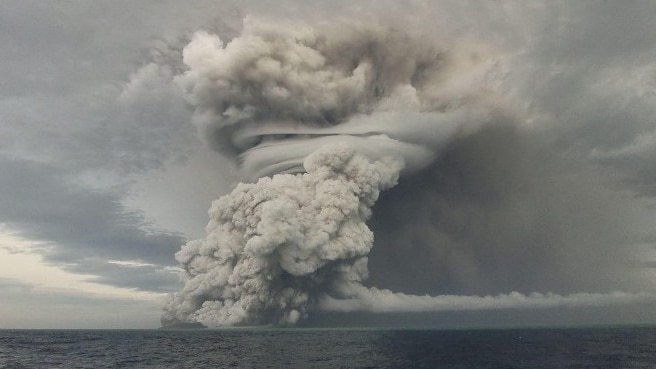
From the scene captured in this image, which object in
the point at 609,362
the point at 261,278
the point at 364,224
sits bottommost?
the point at 609,362

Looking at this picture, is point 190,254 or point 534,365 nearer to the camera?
point 534,365

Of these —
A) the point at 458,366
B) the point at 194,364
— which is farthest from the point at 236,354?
the point at 458,366

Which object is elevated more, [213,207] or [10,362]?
[213,207]

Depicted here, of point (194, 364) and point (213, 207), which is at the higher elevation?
point (213, 207)

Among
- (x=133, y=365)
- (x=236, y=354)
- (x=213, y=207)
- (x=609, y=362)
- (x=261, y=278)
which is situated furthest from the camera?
(x=213, y=207)

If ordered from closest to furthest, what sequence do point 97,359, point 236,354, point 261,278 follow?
point 97,359 → point 236,354 → point 261,278

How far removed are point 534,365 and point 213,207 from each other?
74802 mm

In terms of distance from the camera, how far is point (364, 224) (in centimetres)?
10088

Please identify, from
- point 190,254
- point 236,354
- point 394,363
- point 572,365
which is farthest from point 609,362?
point 190,254

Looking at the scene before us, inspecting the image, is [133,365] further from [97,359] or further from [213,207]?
[213,207]

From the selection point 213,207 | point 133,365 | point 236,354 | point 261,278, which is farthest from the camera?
point 213,207

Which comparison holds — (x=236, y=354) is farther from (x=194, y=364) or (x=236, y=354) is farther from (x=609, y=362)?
(x=609, y=362)

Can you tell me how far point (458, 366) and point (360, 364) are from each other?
411 inches

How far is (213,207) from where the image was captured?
10769 cm
